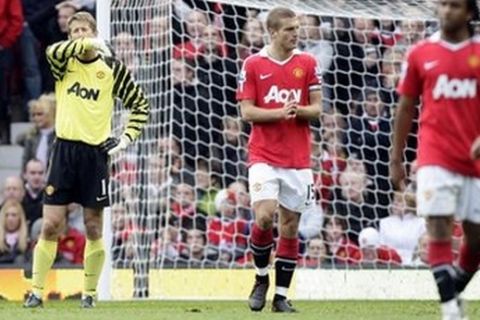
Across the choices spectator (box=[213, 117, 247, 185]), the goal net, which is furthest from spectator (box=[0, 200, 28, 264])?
spectator (box=[213, 117, 247, 185])

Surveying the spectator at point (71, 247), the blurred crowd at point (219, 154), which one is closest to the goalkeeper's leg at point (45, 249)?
the blurred crowd at point (219, 154)

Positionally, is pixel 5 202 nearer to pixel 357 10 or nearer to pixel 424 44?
pixel 357 10

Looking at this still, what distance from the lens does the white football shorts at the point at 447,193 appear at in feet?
31.1

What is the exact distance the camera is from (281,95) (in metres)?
12.6

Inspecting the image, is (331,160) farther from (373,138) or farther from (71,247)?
(71,247)

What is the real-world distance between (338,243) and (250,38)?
2213 mm

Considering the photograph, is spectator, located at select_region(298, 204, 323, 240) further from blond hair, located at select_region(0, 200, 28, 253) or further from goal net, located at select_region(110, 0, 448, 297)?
blond hair, located at select_region(0, 200, 28, 253)

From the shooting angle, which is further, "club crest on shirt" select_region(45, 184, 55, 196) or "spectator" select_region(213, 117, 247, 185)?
"spectator" select_region(213, 117, 247, 185)

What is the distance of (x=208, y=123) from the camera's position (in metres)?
17.4

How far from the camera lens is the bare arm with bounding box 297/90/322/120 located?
491 inches

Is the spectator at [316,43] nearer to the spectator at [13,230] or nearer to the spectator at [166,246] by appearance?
the spectator at [166,246]

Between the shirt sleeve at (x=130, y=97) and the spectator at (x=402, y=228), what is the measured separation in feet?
12.7

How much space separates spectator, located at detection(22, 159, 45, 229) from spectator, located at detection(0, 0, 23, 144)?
3.32ft

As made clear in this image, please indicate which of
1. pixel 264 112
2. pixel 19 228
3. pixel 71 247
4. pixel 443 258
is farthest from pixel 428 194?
pixel 19 228
